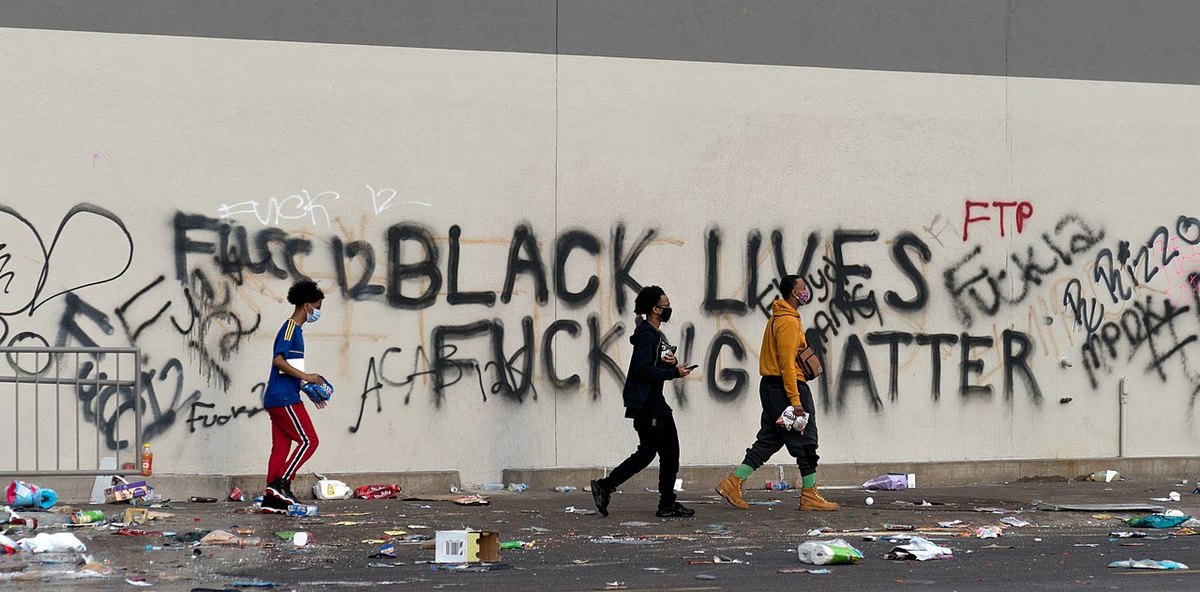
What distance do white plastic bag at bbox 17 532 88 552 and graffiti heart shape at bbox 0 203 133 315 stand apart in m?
4.14

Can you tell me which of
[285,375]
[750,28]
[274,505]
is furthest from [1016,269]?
[274,505]

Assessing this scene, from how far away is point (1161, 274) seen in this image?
1697 centimetres

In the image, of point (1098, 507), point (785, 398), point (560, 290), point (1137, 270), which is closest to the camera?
point (785, 398)

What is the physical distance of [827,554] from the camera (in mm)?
9781

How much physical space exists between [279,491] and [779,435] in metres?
3.91

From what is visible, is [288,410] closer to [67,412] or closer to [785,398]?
[67,412]

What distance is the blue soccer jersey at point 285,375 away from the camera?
499 inches

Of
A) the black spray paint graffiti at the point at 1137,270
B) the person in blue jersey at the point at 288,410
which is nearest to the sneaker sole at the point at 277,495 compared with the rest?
the person in blue jersey at the point at 288,410

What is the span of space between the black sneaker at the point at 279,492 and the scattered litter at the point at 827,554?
4.36m

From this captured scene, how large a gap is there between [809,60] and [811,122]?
0.60 metres

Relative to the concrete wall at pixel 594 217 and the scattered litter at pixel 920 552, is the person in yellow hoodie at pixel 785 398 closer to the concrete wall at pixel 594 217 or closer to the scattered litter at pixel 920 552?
the scattered litter at pixel 920 552

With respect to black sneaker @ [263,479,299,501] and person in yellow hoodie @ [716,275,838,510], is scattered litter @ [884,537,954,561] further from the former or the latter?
black sneaker @ [263,479,299,501]

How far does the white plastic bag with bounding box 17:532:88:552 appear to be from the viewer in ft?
32.9

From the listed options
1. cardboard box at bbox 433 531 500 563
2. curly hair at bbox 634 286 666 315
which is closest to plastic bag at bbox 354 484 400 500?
curly hair at bbox 634 286 666 315
